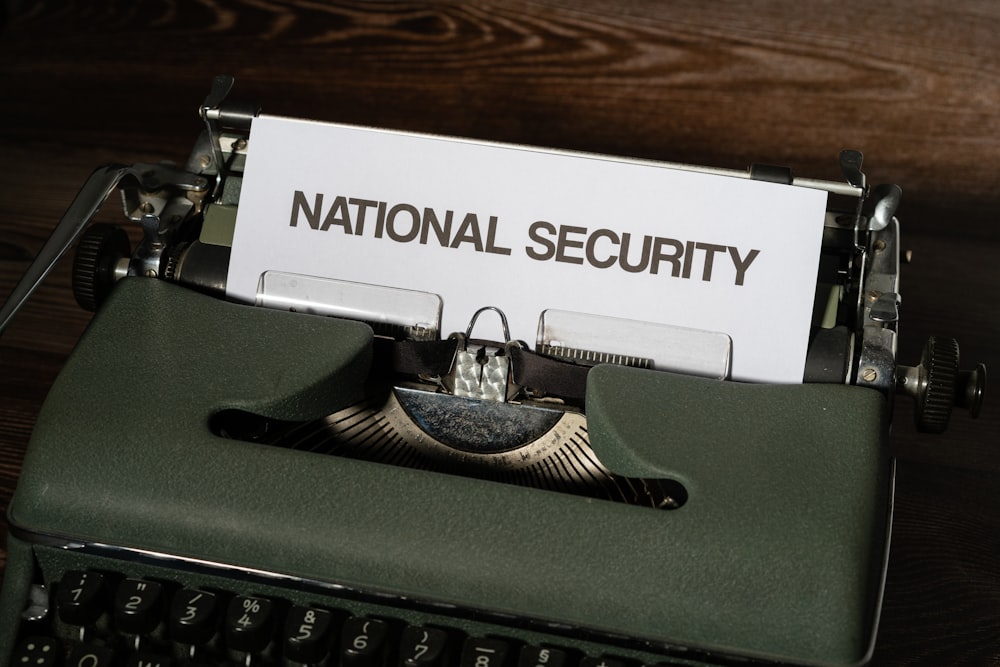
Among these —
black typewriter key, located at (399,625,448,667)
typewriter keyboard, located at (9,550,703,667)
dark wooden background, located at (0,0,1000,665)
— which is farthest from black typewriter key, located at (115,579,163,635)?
dark wooden background, located at (0,0,1000,665)

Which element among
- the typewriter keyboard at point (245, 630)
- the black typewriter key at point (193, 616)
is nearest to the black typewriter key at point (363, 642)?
the typewriter keyboard at point (245, 630)

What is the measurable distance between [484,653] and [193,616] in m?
0.28

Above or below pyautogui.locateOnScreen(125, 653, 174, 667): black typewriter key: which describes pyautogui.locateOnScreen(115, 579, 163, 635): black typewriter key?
above

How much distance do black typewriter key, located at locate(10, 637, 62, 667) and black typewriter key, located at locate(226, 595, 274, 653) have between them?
0.18m

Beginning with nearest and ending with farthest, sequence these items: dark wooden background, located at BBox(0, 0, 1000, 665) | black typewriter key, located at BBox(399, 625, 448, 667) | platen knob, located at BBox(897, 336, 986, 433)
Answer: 1. black typewriter key, located at BBox(399, 625, 448, 667)
2. platen knob, located at BBox(897, 336, 986, 433)
3. dark wooden background, located at BBox(0, 0, 1000, 665)

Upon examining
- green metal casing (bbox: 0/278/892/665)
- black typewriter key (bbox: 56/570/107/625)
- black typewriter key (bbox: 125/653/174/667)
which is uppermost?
green metal casing (bbox: 0/278/892/665)

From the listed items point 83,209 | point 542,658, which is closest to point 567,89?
point 83,209

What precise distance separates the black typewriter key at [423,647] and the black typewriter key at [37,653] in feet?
1.13

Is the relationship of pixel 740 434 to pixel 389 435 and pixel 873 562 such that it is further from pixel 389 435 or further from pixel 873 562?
pixel 389 435

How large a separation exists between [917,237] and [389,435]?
0.89 m

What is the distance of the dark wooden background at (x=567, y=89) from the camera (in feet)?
5.51

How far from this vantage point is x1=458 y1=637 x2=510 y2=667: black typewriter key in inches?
40.8

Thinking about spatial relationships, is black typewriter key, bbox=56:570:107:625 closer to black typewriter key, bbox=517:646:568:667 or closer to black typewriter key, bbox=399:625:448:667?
black typewriter key, bbox=399:625:448:667

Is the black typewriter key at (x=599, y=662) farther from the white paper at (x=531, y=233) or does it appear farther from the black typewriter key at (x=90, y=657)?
the black typewriter key at (x=90, y=657)
